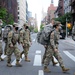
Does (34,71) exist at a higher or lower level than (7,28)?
lower

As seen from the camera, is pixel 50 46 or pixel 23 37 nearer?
pixel 50 46

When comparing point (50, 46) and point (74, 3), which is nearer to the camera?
point (50, 46)

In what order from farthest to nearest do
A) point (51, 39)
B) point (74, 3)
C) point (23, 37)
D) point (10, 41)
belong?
1. point (74, 3)
2. point (23, 37)
3. point (10, 41)
4. point (51, 39)

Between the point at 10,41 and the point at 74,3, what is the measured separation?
5748cm

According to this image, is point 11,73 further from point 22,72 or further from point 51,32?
point 51,32

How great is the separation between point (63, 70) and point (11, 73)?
173 cm

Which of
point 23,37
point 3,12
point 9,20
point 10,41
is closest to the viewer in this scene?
point 10,41

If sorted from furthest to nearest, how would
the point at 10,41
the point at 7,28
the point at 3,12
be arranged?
the point at 3,12
the point at 7,28
the point at 10,41

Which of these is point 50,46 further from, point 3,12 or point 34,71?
point 3,12

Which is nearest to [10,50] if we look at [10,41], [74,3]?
[10,41]

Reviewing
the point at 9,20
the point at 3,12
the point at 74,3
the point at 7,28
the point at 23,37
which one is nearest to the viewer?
the point at 7,28

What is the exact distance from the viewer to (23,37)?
13.2 meters

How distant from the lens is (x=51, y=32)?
9414mm

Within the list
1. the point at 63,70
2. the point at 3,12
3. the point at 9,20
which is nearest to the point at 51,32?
the point at 63,70
